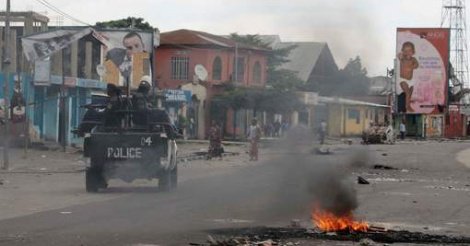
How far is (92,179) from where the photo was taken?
18.7 m

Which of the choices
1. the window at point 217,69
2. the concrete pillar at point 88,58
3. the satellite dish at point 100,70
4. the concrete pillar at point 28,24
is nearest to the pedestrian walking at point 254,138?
the concrete pillar at point 88,58

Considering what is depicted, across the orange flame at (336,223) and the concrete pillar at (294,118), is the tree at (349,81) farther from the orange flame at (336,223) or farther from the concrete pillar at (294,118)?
the concrete pillar at (294,118)

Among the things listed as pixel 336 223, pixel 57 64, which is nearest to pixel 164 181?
pixel 336 223

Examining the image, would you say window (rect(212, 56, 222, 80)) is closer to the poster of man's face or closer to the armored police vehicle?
the poster of man's face

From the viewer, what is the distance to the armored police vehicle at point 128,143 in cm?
1855

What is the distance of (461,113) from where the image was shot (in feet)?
306

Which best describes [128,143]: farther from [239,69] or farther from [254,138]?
[239,69]

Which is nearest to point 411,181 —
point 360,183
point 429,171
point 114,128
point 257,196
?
point 360,183

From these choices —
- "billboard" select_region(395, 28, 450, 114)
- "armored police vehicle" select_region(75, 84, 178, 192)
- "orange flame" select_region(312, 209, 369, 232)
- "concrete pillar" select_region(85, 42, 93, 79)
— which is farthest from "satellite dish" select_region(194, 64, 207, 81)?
"orange flame" select_region(312, 209, 369, 232)

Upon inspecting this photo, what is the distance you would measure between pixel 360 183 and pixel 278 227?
10.3 meters

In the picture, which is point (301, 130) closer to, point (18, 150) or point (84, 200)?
point (84, 200)

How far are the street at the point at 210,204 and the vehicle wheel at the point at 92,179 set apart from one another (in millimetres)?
263

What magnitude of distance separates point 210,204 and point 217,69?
40330mm

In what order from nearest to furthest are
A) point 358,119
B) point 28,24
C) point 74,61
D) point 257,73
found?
point 74,61 < point 28,24 < point 358,119 < point 257,73
